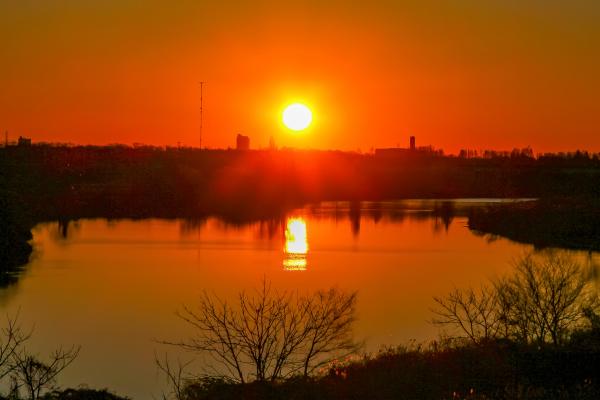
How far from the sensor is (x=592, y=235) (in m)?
57.1

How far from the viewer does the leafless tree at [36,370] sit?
16750mm

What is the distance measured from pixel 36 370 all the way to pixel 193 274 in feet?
80.6

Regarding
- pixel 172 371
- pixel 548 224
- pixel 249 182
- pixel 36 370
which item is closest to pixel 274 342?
pixel 172 371

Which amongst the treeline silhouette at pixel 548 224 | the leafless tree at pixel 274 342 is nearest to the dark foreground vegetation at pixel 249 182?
the treeline silhouette at pixel 548 224

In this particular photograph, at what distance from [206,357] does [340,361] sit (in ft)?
15.9

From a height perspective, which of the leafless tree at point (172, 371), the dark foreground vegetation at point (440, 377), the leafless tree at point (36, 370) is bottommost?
the leafless tree at point (172, 371)

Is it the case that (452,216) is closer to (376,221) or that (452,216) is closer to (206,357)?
(376,221)

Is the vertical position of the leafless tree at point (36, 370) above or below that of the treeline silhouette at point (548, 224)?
below

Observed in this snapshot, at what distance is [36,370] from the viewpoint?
1783 centimetres

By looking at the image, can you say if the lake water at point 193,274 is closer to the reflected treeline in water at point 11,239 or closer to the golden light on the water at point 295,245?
the golden light on the water at point 295,245

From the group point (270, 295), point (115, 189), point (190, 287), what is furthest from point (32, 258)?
point (115, 189)

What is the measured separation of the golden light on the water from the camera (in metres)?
46.2

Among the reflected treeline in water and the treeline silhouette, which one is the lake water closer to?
the reflected treeline in water

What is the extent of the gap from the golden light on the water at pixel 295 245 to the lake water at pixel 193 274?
0.39 ft
